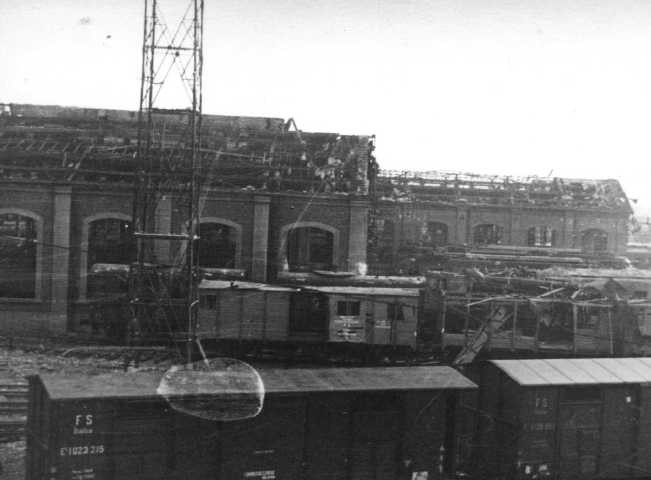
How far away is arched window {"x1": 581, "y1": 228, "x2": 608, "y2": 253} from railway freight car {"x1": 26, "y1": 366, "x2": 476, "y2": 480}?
89.1 feet

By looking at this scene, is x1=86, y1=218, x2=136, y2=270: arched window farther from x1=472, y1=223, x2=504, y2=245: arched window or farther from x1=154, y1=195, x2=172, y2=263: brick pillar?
x1=472, y1=223, x2=504, y2=245: arched window

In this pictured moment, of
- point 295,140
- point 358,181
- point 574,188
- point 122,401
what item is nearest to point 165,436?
point 122,401

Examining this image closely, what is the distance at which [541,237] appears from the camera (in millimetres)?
35812

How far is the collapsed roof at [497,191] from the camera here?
115 ft

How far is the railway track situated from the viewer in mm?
12938

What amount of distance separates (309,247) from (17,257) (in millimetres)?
11241

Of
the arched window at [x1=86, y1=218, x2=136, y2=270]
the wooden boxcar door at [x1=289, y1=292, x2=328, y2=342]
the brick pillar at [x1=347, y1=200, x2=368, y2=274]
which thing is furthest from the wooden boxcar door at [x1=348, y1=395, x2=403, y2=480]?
the arched window at [x1=86, y1=218, x2=136, y2=270]

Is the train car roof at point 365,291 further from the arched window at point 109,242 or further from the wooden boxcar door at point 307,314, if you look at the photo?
the arched window at point 109,242

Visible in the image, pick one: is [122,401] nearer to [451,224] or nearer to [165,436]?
[165,436]

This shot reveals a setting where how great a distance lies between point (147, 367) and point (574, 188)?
2711cm

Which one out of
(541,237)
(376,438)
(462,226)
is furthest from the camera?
(541,237)

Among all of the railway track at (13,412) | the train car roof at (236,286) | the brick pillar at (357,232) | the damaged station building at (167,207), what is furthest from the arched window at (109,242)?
the railway track at (13,412)

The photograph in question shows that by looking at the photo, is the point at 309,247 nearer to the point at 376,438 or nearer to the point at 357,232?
the point at 357,232

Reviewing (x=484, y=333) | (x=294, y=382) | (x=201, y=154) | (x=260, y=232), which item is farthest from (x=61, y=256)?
(x=294, y=382)
